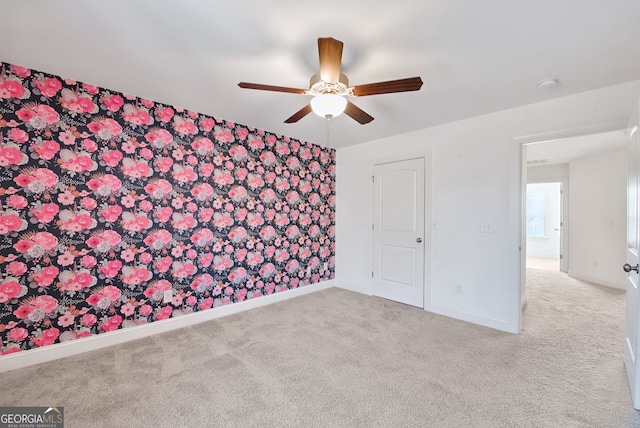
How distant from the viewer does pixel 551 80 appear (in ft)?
7.36

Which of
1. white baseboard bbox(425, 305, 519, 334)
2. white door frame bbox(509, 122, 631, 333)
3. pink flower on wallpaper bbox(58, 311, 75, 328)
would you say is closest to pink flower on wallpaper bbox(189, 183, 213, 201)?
pink flower on wallpaper bbox(58, 311, 75, 328)

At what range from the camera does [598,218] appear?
16.2 feet

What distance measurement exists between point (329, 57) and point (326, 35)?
0.24 m

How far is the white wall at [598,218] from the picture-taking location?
15.1ft

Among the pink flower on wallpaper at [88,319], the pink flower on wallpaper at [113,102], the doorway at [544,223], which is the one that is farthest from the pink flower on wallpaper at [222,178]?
the doorway at [544,223]

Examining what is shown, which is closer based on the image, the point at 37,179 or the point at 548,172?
the point at 37,179

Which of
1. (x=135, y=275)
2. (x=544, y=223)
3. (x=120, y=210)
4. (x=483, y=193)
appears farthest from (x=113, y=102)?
(x=544, y=223)

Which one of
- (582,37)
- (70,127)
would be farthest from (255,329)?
(582,37)

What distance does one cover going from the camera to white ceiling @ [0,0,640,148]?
1521 millimetres

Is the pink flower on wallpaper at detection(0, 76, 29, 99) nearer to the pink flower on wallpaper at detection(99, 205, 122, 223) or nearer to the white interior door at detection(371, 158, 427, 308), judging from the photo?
the pink flower on wallpaper at detection(99, 205, 122, 223)

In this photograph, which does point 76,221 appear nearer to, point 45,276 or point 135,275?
point 45,276

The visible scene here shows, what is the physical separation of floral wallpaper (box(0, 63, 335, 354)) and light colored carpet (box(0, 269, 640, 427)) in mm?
420

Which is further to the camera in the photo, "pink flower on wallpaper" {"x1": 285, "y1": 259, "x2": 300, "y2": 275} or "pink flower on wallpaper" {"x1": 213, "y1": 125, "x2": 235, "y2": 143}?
"pink flower on wallpaper" {"x1": 285, "y1": 259, "x2": 300, "y2": 275}

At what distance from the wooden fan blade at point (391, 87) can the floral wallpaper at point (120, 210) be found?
2.06 metres
